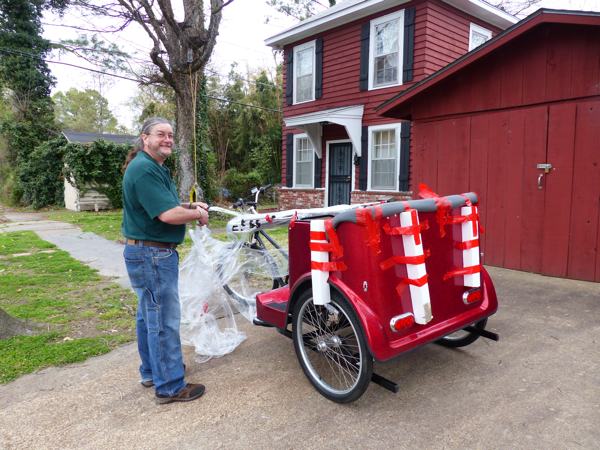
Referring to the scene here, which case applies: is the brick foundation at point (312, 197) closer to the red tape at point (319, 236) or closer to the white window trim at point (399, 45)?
the white window trim at point (399, 45)

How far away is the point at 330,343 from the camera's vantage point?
2.78 meters

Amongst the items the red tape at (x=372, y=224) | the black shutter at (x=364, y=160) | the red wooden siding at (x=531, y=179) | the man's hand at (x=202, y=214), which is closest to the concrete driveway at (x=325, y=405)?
the red tape at (x=372, y=224)

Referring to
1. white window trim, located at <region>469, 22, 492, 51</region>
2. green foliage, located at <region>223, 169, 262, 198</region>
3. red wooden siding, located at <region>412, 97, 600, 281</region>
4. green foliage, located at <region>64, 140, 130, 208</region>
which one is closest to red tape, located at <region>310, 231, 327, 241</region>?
red wooden siding, located at <region>412, 97, 600, 281</region>

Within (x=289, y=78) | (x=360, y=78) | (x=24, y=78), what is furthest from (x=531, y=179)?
(x=24, y=78)

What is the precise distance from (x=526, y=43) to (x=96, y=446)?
614 cm

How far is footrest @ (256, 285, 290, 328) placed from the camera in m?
3.07

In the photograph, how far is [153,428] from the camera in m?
2.41

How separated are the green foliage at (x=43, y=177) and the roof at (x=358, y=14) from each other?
12358 mm

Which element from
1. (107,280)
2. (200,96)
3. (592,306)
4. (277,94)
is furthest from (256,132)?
(592,306)

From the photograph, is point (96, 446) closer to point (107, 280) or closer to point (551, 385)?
point (551, 385)

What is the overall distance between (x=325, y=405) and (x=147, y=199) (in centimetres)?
162

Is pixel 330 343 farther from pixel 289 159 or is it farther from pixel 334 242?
pixel 289 159

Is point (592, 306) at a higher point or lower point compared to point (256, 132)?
lower

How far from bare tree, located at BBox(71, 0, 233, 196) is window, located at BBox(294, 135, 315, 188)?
3.19 meters
